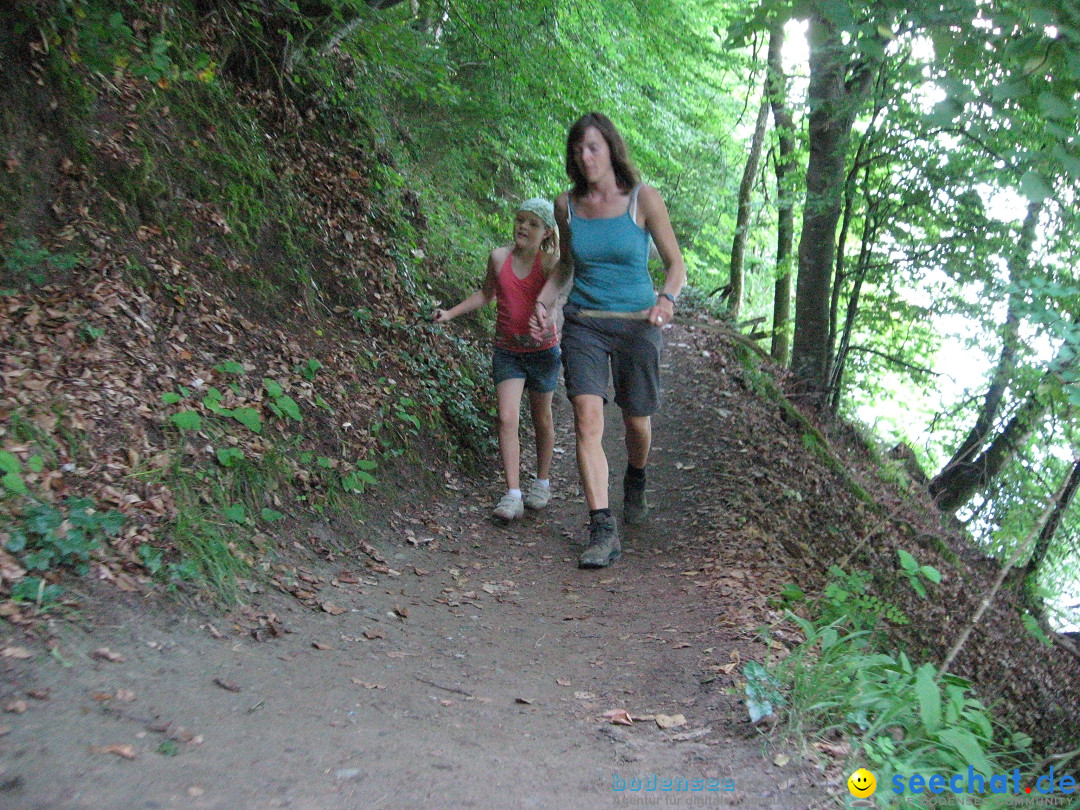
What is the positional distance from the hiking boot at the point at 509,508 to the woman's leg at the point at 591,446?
86cm

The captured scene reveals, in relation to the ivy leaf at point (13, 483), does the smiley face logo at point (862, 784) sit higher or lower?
lower

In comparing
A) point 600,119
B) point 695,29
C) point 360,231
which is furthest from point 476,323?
point 695,29

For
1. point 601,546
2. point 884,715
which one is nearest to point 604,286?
point 601,546

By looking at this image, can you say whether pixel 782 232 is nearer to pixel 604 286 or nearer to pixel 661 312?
pixel 604 286

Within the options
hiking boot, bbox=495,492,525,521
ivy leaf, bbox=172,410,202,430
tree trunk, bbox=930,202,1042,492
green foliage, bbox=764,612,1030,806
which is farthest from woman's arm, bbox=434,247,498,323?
tree trunk, bbox=930,202,1042,492

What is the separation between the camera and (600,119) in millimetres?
4938

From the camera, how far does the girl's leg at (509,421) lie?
5781 mm

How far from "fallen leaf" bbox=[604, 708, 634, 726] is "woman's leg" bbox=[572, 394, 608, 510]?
6.16 feet

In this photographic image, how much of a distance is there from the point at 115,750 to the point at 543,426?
13.1ft

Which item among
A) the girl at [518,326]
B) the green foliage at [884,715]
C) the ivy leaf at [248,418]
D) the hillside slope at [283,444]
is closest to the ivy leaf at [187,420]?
the hillside slope at [283,444]

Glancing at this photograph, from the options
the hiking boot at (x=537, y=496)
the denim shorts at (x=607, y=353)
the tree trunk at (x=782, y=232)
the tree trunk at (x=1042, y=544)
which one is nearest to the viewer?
the denim shorts at (x=607, y=353)

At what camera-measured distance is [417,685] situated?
135 inches

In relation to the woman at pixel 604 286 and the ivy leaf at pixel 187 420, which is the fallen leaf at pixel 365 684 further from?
the woman at pixel 604 286

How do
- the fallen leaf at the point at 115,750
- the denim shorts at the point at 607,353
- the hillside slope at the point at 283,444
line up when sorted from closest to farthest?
the fallen leaf at the point at 115,750, the hillside slope at the point at 283,444, the denim shorts at the point at 607,353
